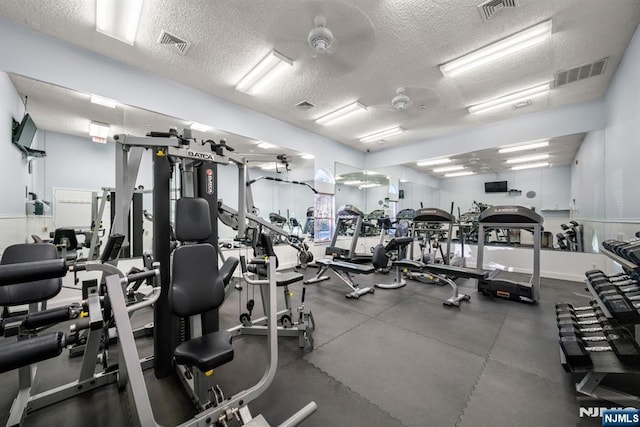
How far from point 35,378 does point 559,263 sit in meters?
8.07

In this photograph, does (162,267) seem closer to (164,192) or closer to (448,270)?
(164,192)

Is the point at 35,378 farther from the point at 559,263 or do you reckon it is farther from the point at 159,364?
the point at 559,263

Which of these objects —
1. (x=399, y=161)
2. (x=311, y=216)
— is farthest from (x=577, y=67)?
(x=311, y=216)

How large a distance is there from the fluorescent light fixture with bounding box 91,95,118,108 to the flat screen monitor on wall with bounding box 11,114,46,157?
0.83 metres

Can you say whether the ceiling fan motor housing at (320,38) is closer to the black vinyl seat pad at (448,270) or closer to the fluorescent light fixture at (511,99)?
the black vinyl seat pad at (448,270)

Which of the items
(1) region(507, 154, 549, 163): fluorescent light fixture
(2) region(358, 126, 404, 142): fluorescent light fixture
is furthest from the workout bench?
(1) region(507, 154, 549, 163): fluorescent light fixture

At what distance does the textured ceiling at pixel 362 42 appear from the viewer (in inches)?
108

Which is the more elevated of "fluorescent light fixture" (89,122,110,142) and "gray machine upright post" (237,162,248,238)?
"fluorescent light fixture" (89,122,110,142)

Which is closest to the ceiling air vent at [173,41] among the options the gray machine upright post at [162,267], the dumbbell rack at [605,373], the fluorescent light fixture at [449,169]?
the gray machine upright post at [162,267]

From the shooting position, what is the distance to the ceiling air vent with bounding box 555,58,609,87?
147 inches

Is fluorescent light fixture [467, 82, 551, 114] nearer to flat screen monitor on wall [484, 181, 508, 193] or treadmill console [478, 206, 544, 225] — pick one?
treadmill console [478, 206, 544, 225]

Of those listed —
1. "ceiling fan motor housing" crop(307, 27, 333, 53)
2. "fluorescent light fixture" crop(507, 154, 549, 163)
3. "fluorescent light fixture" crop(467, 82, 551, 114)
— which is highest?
"fluorescent light fixture" crop(467, 82, 551, 114)

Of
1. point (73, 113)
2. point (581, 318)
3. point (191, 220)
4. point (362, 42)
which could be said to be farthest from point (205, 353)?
point (73, 113)

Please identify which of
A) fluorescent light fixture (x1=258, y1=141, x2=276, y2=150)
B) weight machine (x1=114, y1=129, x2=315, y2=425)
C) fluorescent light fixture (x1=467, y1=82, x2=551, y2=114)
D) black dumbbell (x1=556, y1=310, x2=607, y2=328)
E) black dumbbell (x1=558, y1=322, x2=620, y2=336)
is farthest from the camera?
fluorescent light fixture (x1=258, y1=141, x2=276, y2=150)
